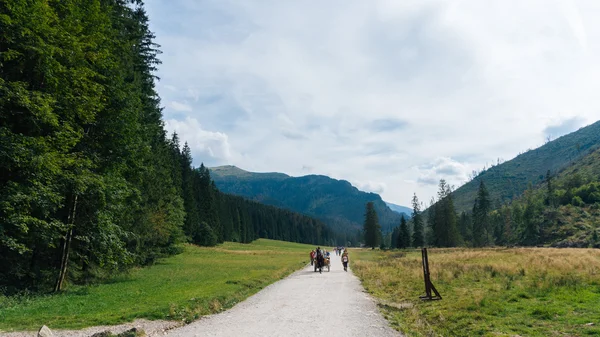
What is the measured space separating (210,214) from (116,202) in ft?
209

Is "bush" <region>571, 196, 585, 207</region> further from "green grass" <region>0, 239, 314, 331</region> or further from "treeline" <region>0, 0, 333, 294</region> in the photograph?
"treeline" <region>0, 0, 333, 294</region>

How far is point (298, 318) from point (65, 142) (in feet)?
43.5

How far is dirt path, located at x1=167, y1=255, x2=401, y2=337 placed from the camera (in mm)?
9812

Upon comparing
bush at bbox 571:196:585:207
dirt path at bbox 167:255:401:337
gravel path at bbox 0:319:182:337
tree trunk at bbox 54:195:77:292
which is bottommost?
dirt path at bbox 167:255:401:337

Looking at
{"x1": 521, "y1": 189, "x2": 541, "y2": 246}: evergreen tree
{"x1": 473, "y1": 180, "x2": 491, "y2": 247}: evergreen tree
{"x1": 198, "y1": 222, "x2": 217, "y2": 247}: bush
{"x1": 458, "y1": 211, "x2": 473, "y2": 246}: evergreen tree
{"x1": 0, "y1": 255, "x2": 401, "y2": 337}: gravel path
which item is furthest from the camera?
{"x1": 458, "y1": 211, "x2": 473, "y2": 246}: evergreen tree

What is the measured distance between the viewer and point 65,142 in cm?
1630

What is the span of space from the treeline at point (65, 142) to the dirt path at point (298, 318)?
890 centimetres

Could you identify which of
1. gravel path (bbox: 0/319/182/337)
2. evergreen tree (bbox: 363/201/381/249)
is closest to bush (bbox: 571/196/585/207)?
evergreen tree (bbox: 363/201/381/249)


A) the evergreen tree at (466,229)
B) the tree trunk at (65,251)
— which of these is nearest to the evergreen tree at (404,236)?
the evergreen tree at (466,229)

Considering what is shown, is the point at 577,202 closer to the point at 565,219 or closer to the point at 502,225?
the point at 565,219

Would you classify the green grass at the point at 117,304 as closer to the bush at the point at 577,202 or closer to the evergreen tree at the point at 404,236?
the evergreen tree at the point at 404,236

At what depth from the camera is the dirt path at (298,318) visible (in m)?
9.81

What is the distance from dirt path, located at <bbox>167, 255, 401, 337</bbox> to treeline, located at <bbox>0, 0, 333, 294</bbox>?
8.90 meters

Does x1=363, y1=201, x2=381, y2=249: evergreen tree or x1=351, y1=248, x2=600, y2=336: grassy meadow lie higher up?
x1=363, y1=201, x2=381, y2=249: evergreen tree
